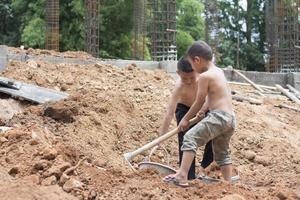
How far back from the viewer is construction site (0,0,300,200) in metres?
4.55

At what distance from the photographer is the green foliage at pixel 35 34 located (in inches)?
880

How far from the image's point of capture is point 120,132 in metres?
8.09

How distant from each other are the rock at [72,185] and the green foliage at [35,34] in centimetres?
1836

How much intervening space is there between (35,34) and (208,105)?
1800 cm

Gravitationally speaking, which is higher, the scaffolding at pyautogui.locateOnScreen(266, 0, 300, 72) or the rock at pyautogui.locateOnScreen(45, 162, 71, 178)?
the scaffolding at pyautogui.locateOnScreen(266, 0, 300, 72)

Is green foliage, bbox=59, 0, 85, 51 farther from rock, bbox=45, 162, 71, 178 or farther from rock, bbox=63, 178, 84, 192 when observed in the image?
rock, bbox=63, 178, 84, 192

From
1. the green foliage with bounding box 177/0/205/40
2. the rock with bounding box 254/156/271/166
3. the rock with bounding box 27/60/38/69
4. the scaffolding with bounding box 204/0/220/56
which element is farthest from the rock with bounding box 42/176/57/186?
the green foliage with bounding box 177/0/205/40

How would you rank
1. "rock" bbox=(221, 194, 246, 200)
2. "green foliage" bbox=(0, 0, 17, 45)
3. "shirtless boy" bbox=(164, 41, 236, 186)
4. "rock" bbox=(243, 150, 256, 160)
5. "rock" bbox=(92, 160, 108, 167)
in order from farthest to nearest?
"green foliage" bbox=(0, 0, 17, 45), "rock" bbox=(243, 150, 256, 160), "rock" bbox=(92, 160, 108, 167), "shirtless boy" bbox=(164, 41, 236, 186), "rock" bbox=(221, 194, 246, 200)

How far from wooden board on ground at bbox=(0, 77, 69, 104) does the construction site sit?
0.01 m

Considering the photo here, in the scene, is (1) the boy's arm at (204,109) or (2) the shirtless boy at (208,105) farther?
(1) the boy's arm at (204,109)

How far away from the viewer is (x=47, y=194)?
166 inches

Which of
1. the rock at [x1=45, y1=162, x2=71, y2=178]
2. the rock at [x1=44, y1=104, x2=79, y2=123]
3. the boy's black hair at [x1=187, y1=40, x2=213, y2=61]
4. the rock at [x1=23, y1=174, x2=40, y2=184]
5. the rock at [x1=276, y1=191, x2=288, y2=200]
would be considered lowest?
the rock at [x1=276, y1=191, x2=288, y2=200]

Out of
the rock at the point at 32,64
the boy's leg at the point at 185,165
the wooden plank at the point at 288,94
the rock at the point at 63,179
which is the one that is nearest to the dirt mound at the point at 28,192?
the rock at the point at 63,179

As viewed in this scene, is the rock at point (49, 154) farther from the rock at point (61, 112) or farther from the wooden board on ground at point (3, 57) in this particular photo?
the wooden board on ground at point (3, 57)
